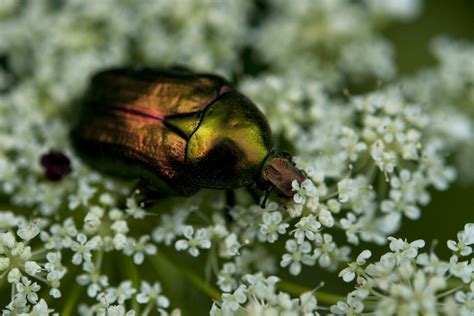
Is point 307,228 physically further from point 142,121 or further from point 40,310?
point 40,310

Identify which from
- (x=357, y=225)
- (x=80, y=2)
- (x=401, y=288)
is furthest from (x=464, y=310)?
(x=80, y=2)

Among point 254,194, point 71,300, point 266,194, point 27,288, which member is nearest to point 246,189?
point 254,194

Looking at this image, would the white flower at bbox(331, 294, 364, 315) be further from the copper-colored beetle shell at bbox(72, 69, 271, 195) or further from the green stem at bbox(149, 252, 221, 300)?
the copper-colored beetle shell at bbox(72, 69, 271, 195)

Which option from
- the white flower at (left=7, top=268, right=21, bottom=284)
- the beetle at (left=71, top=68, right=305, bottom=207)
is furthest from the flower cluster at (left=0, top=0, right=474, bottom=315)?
the beetle at (left=71, top=68, right=305, bottom=207)

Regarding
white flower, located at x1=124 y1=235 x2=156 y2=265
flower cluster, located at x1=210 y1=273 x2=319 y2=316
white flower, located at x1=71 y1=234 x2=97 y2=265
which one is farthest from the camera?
white flower, located at x1=124 y1=235 x2=156 y2=265

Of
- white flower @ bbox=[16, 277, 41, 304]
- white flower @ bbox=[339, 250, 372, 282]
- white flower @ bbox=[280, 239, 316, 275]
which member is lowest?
white flower @ bbox=[16, 277, 41, 304]

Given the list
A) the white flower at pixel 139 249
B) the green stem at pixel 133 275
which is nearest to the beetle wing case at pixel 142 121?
the white flower at pixel 139 249

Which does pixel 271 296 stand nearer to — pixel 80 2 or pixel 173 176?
pixel 173 176
